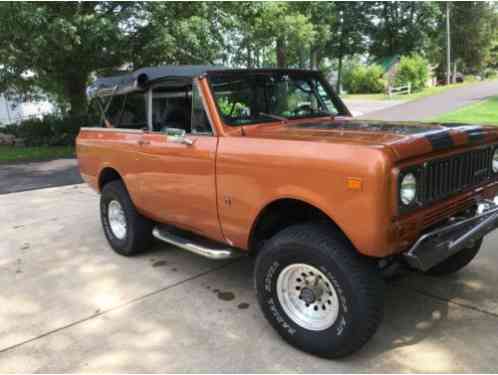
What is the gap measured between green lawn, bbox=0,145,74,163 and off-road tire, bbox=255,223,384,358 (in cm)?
1181

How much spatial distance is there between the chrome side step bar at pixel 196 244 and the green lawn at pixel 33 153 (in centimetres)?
1002

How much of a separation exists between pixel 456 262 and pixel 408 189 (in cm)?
175

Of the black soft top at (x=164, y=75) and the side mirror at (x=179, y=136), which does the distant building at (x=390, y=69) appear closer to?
the black soft top at (x=164, y=75)

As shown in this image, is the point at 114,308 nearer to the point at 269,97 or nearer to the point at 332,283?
the point at 332,283

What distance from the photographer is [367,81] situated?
117 feet

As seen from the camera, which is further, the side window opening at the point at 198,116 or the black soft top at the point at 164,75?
the black soft top at the point at 164,75

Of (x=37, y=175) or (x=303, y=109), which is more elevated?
(x=303, y=109)

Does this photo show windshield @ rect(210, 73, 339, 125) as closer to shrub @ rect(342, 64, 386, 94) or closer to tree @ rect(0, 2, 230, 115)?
tree @ rect(0, 2, 230, 115)

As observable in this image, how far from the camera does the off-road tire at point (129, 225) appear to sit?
4.86 meters

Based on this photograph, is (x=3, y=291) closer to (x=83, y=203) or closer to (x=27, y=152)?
(x=83, y=203)

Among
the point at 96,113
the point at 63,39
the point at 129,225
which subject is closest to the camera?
the point at 129,225

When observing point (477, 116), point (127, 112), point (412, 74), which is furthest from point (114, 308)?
point (412, 74)

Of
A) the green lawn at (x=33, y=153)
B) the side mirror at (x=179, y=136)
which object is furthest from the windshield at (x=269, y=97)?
the green lawn at (x=33, y=153)

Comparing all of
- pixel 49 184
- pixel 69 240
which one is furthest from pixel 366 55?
pixel 69 240
